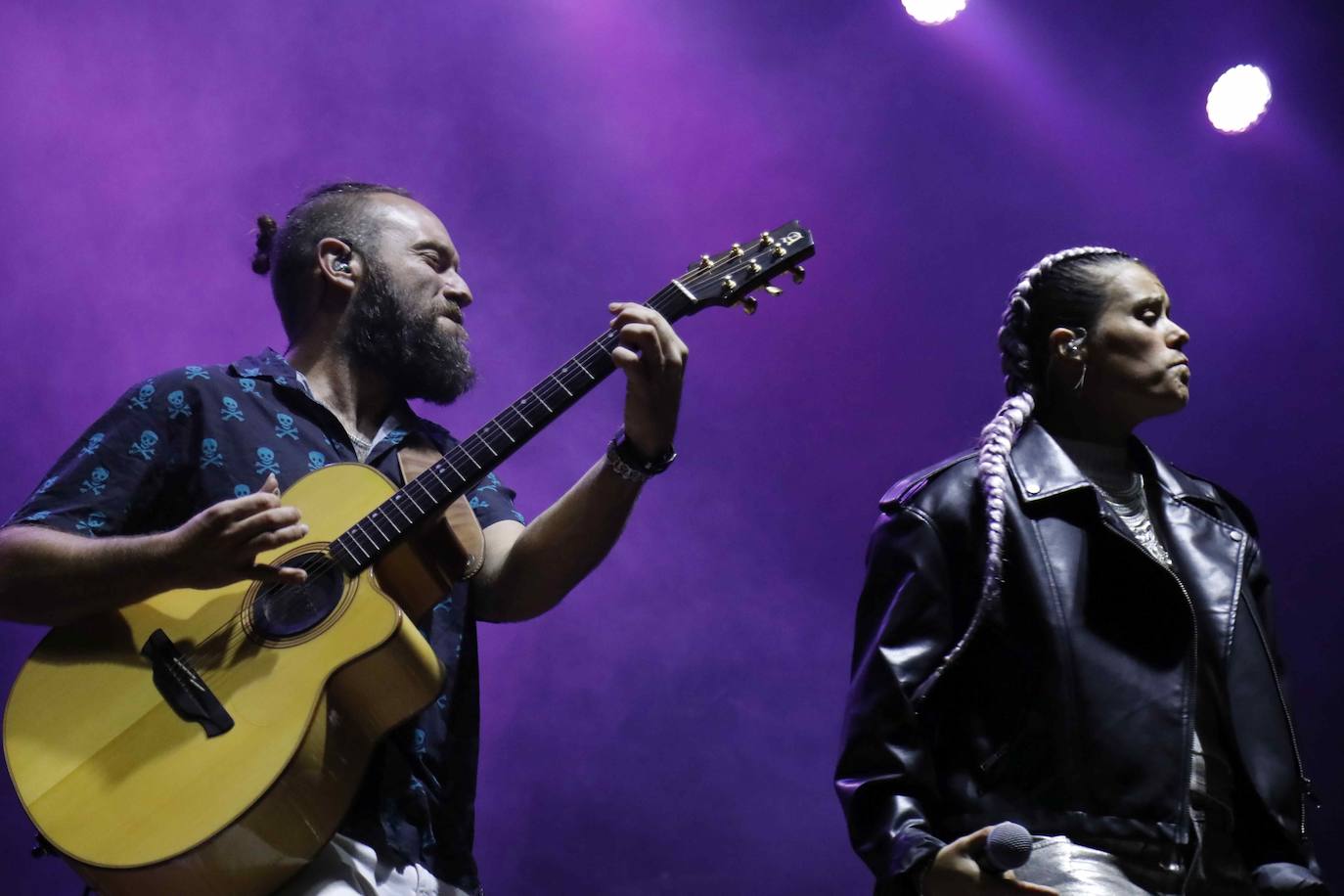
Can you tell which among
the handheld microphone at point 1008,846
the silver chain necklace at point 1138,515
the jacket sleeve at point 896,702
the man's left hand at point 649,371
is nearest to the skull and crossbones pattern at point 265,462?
the man's left hand at point 649,371

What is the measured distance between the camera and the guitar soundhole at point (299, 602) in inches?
89.2

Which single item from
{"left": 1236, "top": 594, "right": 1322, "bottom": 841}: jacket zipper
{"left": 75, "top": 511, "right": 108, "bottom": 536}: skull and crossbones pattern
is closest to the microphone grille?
{"left": 1236, "top": 594, "right": 1322, "bottom": 841}: jacket zipper

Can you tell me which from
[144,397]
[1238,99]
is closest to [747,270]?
[144,397]

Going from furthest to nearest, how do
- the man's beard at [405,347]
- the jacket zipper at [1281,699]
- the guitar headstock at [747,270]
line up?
the man's beard at [405,347] → the guitar headstock at [747,270] → the jacket zipper at [1281,699]

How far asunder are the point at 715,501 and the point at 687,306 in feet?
6.84

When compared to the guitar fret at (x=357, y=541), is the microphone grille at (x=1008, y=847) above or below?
below

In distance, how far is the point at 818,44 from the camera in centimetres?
497

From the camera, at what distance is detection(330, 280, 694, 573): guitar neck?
7.73ft

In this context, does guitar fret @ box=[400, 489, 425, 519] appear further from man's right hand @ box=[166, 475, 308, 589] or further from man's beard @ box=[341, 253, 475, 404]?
man's beard @ box=[341, 253, 475, 404]

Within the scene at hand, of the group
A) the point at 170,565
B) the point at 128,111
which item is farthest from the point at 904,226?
the point at 170,565

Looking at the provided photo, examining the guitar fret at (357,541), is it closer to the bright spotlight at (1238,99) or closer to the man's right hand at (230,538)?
the man's right hand at (230,538)

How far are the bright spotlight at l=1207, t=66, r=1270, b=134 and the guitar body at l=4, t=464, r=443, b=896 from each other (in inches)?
156

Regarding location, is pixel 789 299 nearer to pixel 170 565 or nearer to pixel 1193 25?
pixel 1193 25

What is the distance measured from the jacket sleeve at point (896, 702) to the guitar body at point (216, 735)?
0.76m
